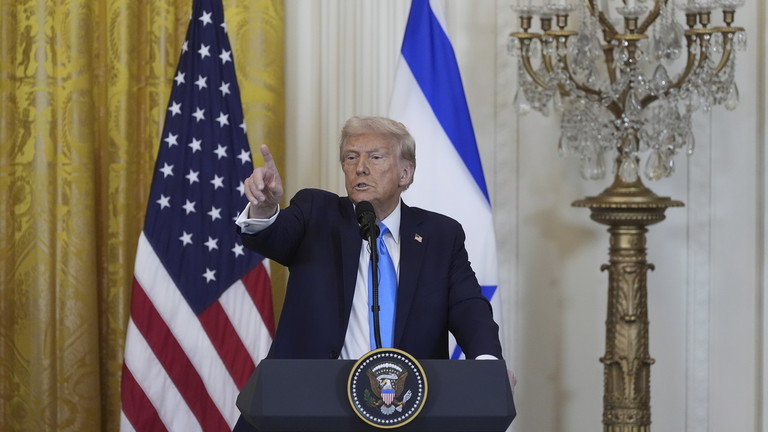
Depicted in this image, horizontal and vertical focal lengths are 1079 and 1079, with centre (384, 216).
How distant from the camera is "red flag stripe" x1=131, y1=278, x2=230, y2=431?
3.92 metres

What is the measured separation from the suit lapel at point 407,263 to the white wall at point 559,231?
1763 mm

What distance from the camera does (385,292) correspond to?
2.81 meters

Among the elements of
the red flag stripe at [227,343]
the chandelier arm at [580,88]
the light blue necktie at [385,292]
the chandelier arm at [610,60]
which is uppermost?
the chandelier arm at [610,60]

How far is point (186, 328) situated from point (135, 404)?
329mm


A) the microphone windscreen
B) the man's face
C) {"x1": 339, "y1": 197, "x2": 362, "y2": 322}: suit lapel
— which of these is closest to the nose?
the man's face

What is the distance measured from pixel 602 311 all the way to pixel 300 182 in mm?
1420

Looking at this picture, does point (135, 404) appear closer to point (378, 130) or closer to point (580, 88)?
A: point (378, 130)

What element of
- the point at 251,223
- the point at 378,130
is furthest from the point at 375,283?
the point at 378,130

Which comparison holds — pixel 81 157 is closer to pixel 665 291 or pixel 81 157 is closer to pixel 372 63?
pixel 372 63

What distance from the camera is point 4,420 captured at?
14.4 ft

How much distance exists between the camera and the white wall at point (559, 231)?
4.51 meters

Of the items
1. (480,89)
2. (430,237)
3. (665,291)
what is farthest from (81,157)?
(665,291)

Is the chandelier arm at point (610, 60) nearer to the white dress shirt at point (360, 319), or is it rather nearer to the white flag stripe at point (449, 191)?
the white flag stripe at point (449, 191)

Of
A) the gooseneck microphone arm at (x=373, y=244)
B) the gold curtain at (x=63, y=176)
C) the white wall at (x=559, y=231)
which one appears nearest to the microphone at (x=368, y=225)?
the gooseneck microphone arm at (x=373, y=244)
